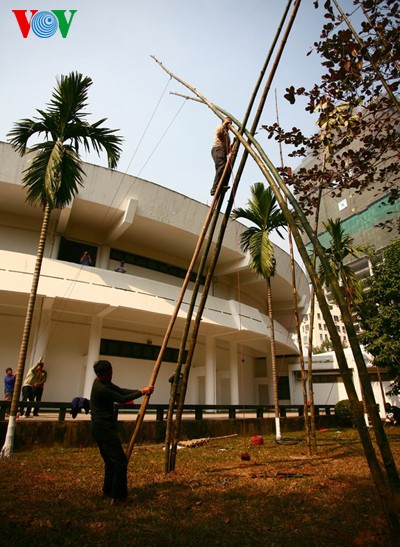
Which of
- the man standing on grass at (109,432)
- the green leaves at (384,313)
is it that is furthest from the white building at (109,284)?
the man standing on grass at (109,432)

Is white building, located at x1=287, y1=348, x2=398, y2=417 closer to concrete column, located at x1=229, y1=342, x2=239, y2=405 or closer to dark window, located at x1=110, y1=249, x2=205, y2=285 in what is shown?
concrete column, located at x1=229, y1=342, x2=239, y2=405

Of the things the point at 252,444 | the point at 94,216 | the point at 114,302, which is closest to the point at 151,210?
the point at 94,216

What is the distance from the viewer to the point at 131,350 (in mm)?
17891

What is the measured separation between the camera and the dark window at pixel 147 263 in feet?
59.5

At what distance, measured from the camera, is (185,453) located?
8.27 m

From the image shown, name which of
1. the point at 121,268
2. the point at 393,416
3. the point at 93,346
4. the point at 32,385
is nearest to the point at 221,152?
the point at 32,385

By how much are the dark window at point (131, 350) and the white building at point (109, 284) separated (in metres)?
0.05

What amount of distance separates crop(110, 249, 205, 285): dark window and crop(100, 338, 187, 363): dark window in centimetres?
404

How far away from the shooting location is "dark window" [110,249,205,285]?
59.5 ft

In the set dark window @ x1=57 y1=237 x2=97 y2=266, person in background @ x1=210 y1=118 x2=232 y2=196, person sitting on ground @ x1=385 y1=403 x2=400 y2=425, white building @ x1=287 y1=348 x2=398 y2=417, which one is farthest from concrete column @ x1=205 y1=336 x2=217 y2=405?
person in background @ x1=210 y1=118 x2=232 y2=196

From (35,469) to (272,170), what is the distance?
6.07 metres

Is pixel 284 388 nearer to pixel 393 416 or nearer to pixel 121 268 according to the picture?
pixel 393 416

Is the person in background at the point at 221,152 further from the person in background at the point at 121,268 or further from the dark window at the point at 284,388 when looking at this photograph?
the dark window at the point at 284,388

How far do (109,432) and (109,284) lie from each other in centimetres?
1022
